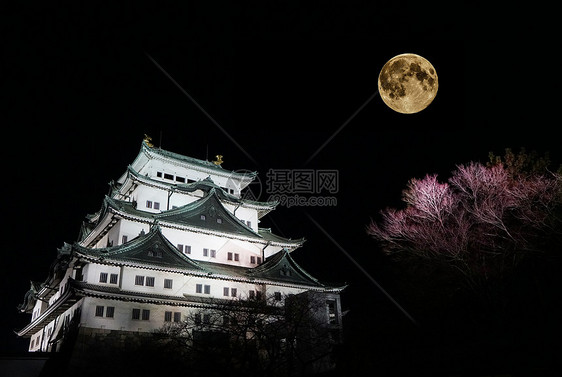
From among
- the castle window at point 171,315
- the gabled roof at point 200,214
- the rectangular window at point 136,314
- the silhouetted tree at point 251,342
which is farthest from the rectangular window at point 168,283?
the gabled roof at point 200,214

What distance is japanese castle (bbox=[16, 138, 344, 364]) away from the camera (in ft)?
87.2

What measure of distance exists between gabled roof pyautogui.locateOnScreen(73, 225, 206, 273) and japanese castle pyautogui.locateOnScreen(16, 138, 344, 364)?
0.06 metres

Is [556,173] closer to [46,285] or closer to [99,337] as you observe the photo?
[99,337]

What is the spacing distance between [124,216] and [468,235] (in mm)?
21655

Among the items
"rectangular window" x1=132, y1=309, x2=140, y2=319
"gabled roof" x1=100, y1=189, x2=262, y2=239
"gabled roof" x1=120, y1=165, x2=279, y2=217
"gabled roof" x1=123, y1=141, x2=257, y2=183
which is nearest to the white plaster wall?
"rectangular window" x1=132, y1=309, x2=140, y2=319

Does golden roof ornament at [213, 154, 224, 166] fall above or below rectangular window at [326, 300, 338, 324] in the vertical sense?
above

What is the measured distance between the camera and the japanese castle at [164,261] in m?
26.6

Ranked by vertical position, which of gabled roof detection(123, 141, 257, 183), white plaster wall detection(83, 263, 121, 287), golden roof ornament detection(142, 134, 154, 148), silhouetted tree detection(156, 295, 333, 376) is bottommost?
silhouetted tree detection(156, 295, 333, 376)

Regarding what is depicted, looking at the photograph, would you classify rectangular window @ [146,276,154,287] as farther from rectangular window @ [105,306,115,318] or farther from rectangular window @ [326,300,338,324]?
rectangular window @ [326,300,338,324]

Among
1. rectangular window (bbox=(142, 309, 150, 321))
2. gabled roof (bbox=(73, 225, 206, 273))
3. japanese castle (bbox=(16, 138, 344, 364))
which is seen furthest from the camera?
gabled roof (bbox=(73, 225, 206, 273))

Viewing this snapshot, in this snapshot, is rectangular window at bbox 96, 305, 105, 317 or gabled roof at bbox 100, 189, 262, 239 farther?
gabled roof at bbox 100, 189, 262, 239

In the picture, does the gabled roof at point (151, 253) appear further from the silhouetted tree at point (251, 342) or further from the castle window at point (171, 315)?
the silhouetted tree at point (251, 342)

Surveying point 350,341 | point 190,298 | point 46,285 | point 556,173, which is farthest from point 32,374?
point 556,173

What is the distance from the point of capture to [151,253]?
2844cm
